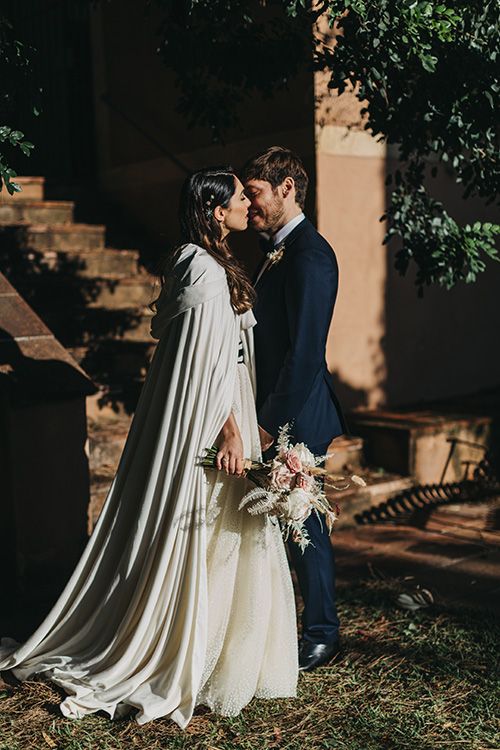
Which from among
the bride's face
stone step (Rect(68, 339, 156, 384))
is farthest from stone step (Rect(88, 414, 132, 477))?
the bride's face

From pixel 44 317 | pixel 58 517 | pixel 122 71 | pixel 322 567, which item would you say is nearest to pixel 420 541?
pixel 322 567

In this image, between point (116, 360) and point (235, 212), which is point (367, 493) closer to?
point (116, 360)

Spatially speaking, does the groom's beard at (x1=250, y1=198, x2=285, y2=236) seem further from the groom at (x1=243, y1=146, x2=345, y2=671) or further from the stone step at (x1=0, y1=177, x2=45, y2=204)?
the stone step at (x1=0, y1=177, x2=45, y2=204)

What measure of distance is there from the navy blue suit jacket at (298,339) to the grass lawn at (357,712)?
1.04 metres

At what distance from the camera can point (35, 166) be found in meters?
9.80

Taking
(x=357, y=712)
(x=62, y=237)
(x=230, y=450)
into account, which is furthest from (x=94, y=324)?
(x=357, y=712)

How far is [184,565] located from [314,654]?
853 mm

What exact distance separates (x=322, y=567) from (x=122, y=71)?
662cm

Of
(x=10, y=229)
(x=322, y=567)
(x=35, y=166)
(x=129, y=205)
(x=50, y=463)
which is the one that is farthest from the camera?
(x=35, y=166)

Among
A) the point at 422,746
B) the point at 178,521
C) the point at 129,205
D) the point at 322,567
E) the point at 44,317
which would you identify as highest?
the point at 129,205

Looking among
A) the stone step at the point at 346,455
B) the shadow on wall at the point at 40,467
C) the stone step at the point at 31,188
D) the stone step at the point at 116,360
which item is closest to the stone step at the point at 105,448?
the stone step at the point at 116,360

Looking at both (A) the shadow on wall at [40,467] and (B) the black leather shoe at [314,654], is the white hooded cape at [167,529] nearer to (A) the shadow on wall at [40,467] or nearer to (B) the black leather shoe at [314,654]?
(B) the black leather shoe at [314,654]

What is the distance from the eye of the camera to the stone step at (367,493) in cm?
601

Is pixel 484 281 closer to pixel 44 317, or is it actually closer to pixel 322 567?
pixel 44 317
